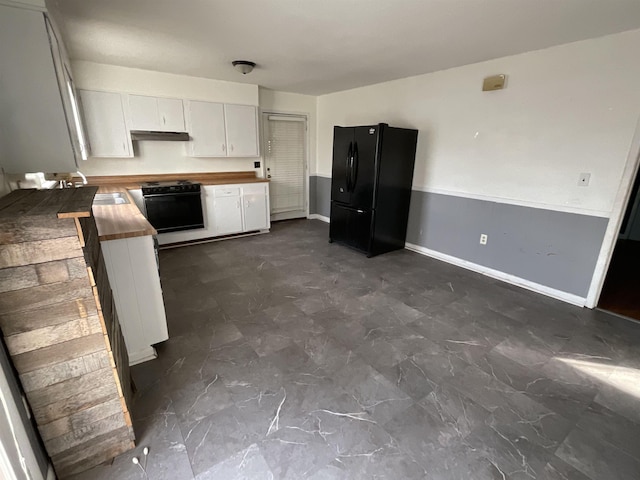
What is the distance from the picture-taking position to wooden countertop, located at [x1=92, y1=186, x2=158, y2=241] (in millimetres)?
1907

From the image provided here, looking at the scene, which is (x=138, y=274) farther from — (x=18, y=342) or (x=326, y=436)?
(x=326, y=436)

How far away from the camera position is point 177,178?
15.6 feet

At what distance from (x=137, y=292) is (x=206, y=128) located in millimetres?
3361

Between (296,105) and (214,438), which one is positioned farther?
(296,105)

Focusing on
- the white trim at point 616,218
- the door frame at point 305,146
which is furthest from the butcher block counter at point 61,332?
the door frame at point 305,146

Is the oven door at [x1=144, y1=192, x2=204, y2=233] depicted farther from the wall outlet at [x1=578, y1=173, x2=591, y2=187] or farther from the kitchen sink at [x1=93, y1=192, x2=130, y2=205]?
the wall outlet at [x1=578, y1=173, x2=591, y2=187]

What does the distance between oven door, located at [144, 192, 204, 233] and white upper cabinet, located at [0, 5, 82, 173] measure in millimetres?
2653

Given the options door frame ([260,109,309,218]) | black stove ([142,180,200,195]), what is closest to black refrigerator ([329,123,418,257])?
door frame ([260,109,309,218])

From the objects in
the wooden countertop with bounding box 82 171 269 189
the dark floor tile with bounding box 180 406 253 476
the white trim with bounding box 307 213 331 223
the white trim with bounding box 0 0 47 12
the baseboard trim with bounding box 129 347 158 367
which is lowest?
the dark floor tile with bounding box 180 406 253 476

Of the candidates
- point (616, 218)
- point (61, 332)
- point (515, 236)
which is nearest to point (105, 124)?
point (61, 332)

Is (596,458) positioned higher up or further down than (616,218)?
further down

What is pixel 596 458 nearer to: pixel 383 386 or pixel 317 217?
pixel 383 386

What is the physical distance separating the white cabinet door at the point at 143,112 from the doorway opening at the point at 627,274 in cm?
561

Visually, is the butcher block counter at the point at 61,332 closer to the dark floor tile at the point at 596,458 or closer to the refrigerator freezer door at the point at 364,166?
the dark floor tile at the point at 596,458
